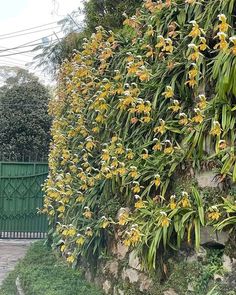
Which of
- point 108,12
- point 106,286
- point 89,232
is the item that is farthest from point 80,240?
point 108,12

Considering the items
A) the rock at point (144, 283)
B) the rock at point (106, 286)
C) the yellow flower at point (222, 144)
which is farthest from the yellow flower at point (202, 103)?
the rock at point (106, 286)

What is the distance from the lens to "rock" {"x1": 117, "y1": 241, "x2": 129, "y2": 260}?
4.00m

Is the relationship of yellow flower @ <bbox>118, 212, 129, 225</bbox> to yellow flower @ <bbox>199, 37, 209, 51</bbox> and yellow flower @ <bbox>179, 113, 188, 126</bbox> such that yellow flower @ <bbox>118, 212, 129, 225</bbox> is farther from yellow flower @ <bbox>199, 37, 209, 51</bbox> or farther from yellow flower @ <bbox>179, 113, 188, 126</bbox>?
yellow flower @ <bbox>199, 37, 209, 51</bbox>

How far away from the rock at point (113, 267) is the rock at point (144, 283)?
54 cm

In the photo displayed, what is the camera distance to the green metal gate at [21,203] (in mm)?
9672

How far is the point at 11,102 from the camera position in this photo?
11.8 meters

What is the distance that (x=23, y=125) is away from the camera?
456 inches

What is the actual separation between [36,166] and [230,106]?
7489 millimetres

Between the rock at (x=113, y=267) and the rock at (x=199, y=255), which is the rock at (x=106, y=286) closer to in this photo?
the rock at (x=113, y=267)

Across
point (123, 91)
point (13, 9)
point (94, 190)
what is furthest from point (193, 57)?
point (13, 9)

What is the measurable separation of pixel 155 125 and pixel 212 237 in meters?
1.10

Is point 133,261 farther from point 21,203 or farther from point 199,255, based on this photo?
point 21,203

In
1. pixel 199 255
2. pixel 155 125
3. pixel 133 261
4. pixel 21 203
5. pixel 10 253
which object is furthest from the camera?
pixel 21 203

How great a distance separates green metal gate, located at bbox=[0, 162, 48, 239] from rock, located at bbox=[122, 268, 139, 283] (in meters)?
6.08
